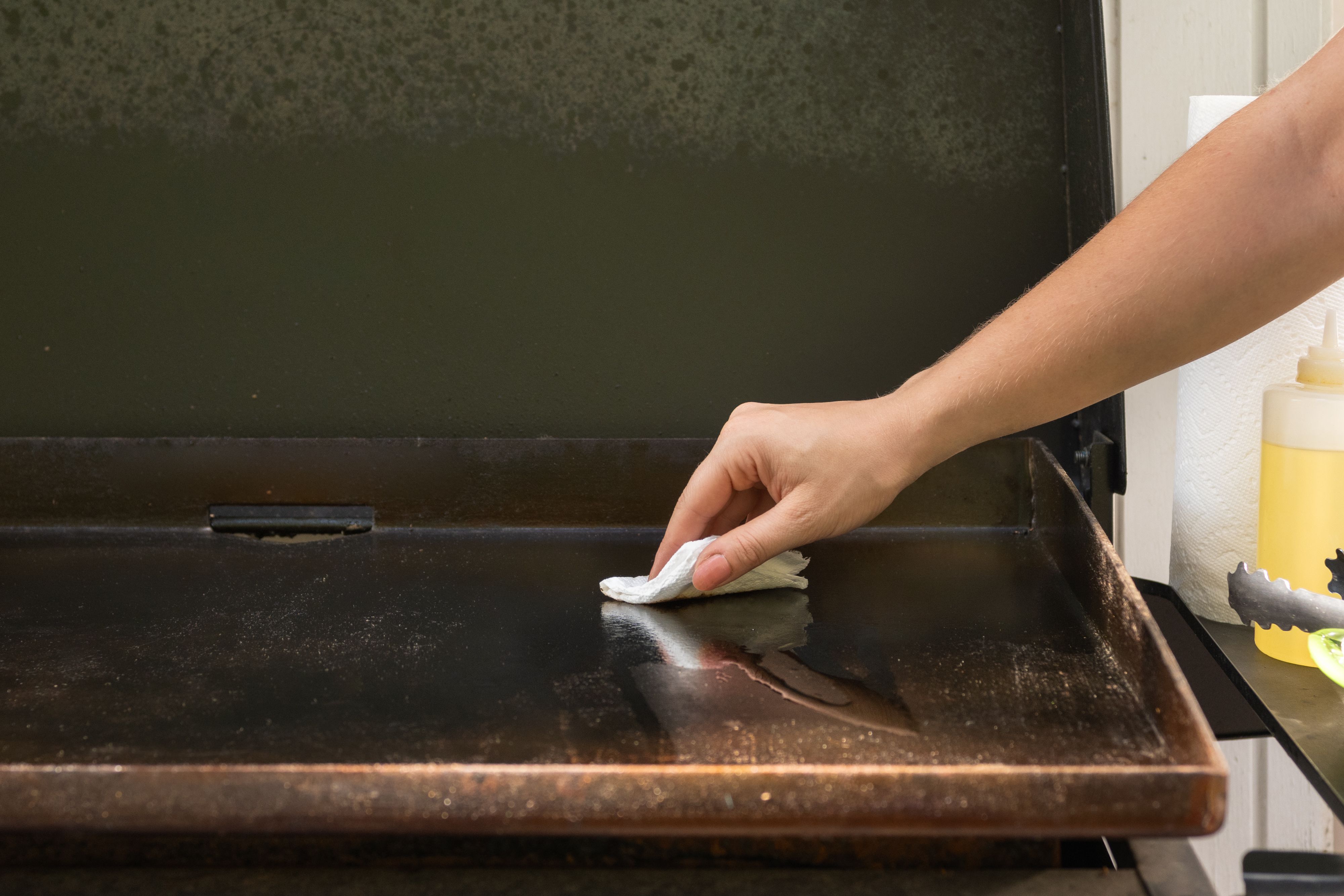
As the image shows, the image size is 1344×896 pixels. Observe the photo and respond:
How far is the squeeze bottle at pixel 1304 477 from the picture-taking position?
30.2 inches

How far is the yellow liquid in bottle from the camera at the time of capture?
0.78 metres

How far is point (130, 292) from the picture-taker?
119cm

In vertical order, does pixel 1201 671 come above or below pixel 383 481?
below

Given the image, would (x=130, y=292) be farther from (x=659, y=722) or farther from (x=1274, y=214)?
(x=1274, y=214)

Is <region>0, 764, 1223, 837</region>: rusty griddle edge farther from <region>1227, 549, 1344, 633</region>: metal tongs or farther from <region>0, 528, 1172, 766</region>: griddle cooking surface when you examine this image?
<region>1227, 549, 1344, 633</region>: metal tongs

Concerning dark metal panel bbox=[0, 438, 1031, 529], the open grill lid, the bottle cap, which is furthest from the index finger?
the bottle cap

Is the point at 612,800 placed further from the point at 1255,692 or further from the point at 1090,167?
the point at 1090,167

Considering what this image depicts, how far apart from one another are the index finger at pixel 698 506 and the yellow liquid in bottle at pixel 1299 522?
459mm

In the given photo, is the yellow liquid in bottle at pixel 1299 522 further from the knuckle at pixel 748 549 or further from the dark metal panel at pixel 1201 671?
the knuckle at pixel 748 549

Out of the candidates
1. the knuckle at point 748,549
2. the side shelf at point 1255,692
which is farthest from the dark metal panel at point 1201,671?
the knuckle at point 748,549

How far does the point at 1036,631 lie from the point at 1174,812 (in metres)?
0.31

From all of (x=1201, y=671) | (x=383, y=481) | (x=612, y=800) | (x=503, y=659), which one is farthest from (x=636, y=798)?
(x=383, y=481)

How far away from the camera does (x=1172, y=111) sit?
3.98 ft

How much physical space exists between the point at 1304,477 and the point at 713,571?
49cm
